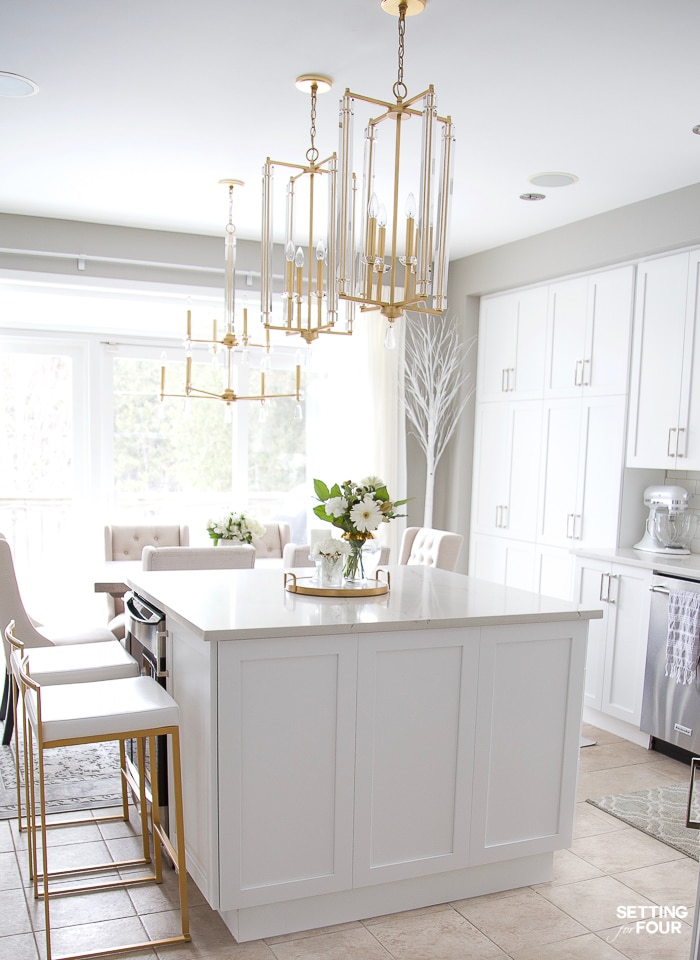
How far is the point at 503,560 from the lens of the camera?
222 inches

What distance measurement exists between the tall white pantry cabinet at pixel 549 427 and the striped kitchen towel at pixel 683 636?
0.73 metres

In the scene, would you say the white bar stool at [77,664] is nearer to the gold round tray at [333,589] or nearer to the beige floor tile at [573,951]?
the gold round tray at [333,589]

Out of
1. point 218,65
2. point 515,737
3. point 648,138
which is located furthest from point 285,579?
point 648,138

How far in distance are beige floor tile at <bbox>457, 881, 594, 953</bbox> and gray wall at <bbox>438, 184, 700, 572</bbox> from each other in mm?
3110

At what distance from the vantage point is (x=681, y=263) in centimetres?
425

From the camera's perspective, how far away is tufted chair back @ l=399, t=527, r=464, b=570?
4246 millimetres

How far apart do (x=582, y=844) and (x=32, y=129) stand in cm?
366

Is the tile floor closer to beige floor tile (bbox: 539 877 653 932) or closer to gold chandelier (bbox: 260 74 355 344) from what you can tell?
beige floor tile (bbox: 539 877 653 932)

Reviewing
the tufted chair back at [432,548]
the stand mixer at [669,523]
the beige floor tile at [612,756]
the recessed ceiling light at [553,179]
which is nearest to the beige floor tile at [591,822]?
the beige floor tile at [612,756]

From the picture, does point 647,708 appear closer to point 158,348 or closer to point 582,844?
point 582,844

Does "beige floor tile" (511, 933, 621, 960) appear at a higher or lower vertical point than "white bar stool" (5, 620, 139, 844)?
lower

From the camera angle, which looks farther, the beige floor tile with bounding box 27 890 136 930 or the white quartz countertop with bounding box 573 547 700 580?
the white quartz countertop with bounding box 573 547 700 580

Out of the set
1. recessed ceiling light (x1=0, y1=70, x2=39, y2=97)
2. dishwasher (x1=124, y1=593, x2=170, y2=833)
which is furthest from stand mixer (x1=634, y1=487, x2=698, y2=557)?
recessed ceiling light (x1=0, y1=70, x2=39, y2=97)

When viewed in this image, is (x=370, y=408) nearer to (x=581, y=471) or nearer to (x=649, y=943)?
(x=581, y=471)
